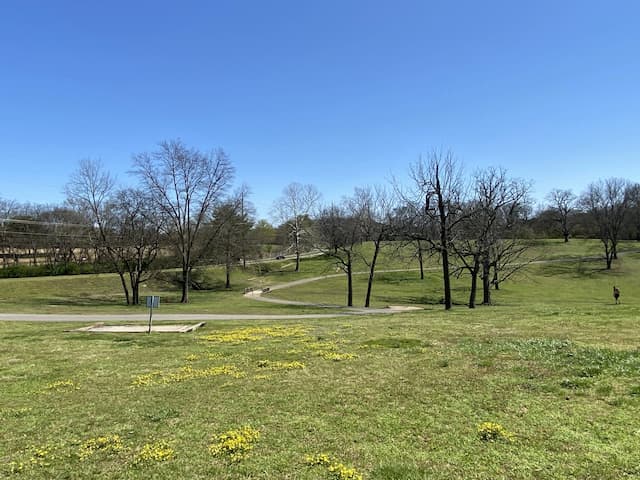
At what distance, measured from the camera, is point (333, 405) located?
23.3ft

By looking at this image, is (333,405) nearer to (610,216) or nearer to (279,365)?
(279,365)

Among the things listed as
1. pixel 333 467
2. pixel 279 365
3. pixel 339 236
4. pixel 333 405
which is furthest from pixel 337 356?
pixel 339 236

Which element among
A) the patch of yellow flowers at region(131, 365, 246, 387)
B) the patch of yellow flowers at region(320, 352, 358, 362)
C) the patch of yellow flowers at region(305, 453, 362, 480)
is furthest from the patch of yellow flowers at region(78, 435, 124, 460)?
the patch of yellow flowers at region(320, 352, 358, 362)

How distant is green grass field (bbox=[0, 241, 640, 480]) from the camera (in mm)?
5055

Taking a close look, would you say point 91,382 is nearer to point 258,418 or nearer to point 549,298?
point 258,418

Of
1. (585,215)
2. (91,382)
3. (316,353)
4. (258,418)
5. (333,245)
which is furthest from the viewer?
(585,215)

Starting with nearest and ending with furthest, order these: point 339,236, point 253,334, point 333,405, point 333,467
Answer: point 333,467
point 333,405
point 253,334
point 339,236

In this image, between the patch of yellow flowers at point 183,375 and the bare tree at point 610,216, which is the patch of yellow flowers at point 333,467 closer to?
the patch of yellow flowers at point 183,375

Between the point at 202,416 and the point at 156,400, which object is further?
the point at 156,400

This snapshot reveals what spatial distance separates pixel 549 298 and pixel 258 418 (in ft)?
146

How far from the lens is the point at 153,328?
18.4 metres

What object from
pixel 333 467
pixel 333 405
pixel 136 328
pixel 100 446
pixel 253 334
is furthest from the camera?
pixel 136 328

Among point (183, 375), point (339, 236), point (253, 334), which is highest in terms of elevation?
point (339, 236)

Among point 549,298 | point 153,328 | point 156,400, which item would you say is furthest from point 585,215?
point 156,400
